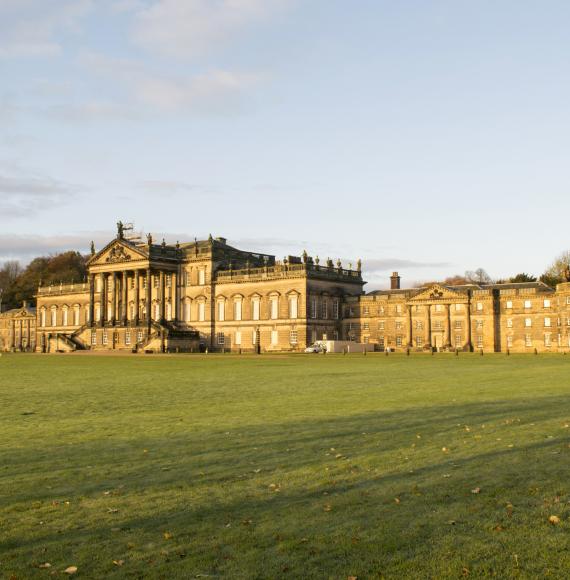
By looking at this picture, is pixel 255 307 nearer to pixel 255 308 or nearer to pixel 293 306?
pixel 255 308

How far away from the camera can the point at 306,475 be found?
11.8 meters

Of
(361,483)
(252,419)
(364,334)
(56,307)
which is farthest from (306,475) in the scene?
(56,307)

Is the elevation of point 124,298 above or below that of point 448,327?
above

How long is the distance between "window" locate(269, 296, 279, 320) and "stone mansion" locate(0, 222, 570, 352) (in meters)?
0.14

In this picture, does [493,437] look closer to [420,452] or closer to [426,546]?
[420,452]

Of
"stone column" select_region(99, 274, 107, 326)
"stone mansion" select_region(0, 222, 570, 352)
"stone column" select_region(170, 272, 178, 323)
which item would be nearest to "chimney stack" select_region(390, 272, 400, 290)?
"stone mansion" select_region(0, 222, 570, 352)

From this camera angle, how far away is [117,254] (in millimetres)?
120562

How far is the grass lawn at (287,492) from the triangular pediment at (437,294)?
79807 mm

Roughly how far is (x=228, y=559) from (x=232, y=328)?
106 meters

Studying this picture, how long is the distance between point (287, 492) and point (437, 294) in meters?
92.5

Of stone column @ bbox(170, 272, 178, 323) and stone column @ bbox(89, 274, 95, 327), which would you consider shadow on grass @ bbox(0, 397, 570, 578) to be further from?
stone column @ bbox(89, 274, 95, 327)

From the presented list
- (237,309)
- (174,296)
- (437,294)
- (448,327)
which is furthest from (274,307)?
(448,327)

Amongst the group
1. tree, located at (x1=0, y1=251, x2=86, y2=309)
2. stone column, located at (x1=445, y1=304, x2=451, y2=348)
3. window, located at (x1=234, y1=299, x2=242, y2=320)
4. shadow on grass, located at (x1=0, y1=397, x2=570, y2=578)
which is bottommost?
shadow on grass, located at (x1=0, y1=397, x2=570, y2=578)

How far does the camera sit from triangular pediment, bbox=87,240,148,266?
382 feet
